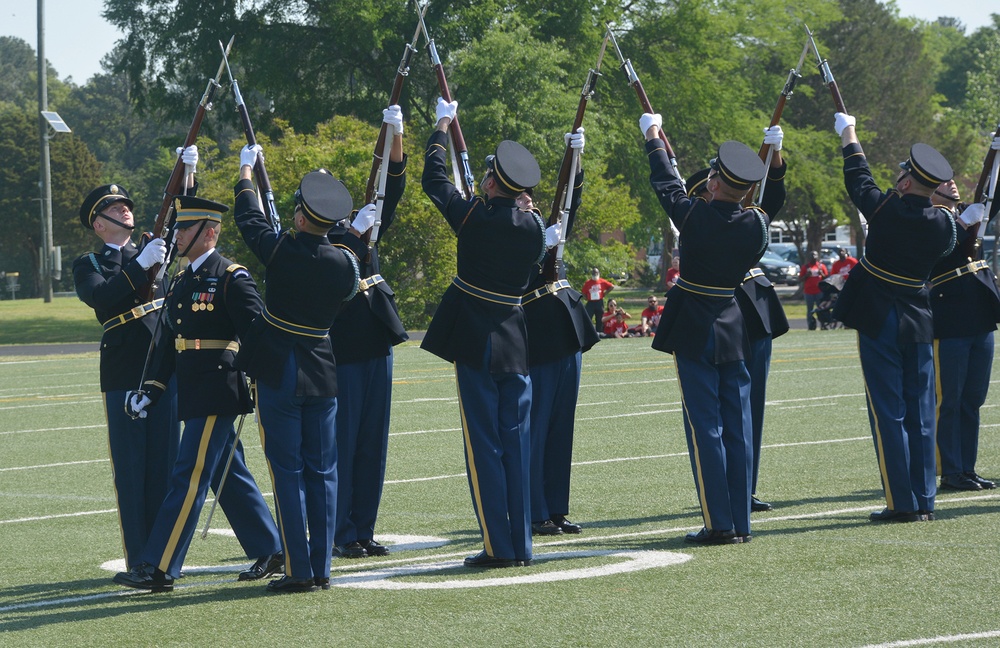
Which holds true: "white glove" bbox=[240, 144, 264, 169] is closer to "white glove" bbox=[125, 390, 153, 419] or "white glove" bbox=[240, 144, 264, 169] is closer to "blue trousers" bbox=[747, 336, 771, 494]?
"white glove" bbox=[125, 390, 153, 419]

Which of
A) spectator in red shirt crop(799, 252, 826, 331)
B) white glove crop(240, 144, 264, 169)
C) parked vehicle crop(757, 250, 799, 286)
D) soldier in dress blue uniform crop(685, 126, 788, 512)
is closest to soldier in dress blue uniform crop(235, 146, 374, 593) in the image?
white glove crop(240, 144, 264, 169)

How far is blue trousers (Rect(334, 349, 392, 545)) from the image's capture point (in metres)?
8.19

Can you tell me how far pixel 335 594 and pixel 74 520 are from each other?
11.3 ft

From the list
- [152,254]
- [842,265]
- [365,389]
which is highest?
[152,254]

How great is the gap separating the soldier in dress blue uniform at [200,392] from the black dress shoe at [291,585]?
46cm

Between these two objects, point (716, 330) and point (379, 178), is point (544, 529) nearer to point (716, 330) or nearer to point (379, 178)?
point (716, 330)

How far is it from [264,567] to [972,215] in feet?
17.8

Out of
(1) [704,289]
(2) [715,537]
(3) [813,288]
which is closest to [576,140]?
(1) [704,289]

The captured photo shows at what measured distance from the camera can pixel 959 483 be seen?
9859mm

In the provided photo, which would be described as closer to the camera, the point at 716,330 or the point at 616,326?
the point at 716,330

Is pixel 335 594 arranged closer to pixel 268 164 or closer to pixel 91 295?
pixel 91 295

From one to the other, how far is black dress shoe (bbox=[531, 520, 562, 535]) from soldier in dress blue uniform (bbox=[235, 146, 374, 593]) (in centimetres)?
193

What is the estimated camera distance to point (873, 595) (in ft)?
20.7

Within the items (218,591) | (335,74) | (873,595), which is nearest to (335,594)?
(218,591)
